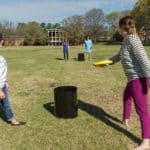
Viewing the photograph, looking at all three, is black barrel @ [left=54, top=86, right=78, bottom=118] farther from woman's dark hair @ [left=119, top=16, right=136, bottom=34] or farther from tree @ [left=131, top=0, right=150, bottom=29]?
tree @ [left=131, top=0, right=150, bottom=29]

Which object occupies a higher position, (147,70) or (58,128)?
(147,70)

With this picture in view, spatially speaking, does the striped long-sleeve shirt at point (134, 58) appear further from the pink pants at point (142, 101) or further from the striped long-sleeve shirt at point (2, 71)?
the striped long-sleeve shirt at point (2, 71)

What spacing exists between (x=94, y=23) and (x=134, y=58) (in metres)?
95.2

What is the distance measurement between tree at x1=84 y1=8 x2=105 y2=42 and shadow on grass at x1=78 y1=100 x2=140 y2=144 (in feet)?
293

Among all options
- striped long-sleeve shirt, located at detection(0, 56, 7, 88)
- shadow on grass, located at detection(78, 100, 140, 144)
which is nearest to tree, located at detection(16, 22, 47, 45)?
shadow on grass, located at detection(78, 100, 140, 144)

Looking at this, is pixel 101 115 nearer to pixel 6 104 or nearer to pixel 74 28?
pixel 6 104

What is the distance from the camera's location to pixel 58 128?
7.22 meters

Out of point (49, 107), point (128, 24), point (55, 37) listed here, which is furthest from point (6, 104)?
point (55, 37)

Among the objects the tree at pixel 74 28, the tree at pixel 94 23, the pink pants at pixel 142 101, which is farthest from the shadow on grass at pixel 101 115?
the tree at pixel 94 23

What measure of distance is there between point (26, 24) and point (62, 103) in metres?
102

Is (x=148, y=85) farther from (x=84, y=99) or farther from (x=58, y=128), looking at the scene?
A: (x=84, y=99)

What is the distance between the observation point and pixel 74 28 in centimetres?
9562

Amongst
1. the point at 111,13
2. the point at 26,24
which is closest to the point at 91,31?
the point at 111,13

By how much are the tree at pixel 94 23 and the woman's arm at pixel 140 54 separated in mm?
92397
